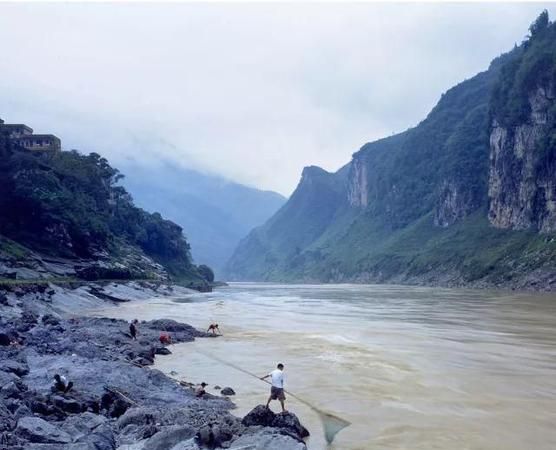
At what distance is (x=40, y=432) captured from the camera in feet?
39.9

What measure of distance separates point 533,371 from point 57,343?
23376mm

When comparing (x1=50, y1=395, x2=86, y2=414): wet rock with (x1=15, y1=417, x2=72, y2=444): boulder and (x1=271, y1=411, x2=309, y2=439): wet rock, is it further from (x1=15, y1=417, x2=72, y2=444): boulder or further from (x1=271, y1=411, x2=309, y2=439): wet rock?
(x1=271, y1=411, x2=309, y2=439): wet rock

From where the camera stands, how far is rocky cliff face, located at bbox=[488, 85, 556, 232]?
120950 mm

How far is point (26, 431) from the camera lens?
12.2m

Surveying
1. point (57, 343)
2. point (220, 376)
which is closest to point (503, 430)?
point (220, 376)

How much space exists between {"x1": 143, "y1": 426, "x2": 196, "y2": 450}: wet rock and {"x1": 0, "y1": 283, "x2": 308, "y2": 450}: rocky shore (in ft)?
0.08

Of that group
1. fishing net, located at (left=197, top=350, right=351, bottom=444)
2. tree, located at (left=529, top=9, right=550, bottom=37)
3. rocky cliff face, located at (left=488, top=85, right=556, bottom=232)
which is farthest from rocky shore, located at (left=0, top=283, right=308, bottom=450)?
tree, located at (left=529, top=9, right=550, bottom=37)

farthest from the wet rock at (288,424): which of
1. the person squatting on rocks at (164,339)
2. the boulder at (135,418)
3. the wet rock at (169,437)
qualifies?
the person squatting on rocks at (164,339)

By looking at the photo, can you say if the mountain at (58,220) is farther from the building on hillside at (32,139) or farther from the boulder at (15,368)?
the boulder at (15,368)

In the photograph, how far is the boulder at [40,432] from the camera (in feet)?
39.4

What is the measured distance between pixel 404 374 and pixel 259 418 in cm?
1216

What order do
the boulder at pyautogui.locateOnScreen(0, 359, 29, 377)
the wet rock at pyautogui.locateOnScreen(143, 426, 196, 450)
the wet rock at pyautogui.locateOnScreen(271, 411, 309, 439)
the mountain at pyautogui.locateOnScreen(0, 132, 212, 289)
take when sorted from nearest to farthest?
the wet rock at pyautogui.locateOnScreen(143, 426, 196, 450)
the wet rock at pyautogui.locateOnScreen(271, 411, 309, 439)
the boulder at pyautogui.locateOnScreen(0, 359, 29, 377)
the mountain at pyautogui.locateOnScreen(0, 132, 212, 289)

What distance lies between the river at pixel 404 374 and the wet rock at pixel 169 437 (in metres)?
4.16

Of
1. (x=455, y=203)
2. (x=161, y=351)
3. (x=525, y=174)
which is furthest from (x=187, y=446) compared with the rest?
(x=455, y=203)
